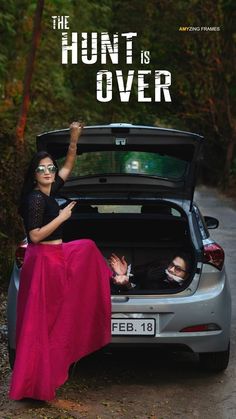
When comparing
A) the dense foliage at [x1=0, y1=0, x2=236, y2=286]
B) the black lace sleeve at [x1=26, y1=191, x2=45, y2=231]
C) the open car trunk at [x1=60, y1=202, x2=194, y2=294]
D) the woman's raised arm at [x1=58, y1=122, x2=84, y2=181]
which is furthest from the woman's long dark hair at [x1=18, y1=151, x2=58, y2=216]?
the dense foliage at [x1=0, y1=0, x2=236, y2=286]

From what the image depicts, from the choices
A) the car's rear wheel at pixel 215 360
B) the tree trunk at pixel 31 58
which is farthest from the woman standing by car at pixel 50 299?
the tree trunk at pixel 31 58

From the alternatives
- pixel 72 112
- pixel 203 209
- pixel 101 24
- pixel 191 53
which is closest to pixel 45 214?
pixel 203 209

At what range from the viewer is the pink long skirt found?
493 cm

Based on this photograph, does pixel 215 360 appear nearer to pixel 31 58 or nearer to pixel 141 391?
pixel 141 391

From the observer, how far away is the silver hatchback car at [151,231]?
555 centimetres

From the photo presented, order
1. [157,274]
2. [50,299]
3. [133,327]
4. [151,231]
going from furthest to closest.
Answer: [151,231] → [157,274] → [133,327] → [50,299]

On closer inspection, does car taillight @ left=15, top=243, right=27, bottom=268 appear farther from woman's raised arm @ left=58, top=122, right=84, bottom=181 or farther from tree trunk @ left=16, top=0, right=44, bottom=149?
tree trunk @ left=16, top=0, right=44, bottom=149

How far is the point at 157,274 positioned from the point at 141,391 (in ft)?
3.66

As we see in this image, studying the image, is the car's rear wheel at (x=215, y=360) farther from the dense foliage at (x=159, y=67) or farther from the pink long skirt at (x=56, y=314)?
the dense foliage at (x=159, y=67)

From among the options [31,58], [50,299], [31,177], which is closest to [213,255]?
[50,299]

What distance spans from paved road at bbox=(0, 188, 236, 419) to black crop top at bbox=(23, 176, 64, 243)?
121 centimetres

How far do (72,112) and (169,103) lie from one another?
12458 millimetres

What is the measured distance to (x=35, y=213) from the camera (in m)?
5.07

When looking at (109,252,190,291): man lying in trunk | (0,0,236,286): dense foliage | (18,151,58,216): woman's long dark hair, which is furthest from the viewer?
(0,0,236,286): dense foliage
